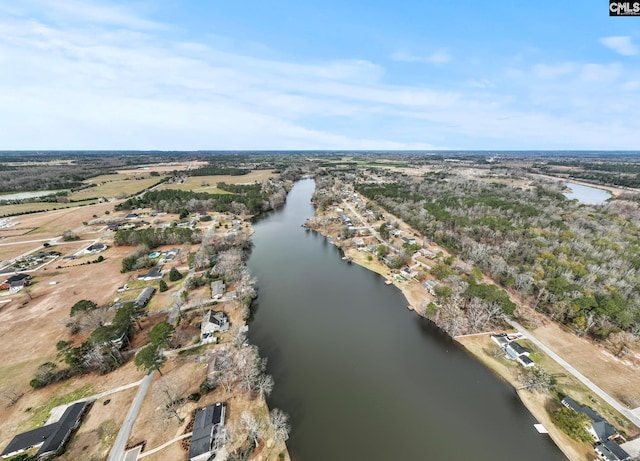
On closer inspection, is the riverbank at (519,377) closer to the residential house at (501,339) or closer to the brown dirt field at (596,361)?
the residential house at (501,339)

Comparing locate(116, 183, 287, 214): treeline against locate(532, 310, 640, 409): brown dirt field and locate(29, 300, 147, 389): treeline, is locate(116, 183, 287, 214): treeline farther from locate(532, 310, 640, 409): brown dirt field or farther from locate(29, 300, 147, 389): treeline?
locate(532, 310, 640, 409): brown dirt field

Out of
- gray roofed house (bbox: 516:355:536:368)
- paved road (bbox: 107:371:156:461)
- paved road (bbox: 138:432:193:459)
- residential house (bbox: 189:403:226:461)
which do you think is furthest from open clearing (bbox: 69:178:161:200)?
gray roofed house (bbox: 516:355:536:368)

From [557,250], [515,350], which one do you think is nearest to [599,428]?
[515,350]

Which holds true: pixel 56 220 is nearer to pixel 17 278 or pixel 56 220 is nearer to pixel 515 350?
pixel 17 278

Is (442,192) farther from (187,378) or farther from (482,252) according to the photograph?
(187,378)

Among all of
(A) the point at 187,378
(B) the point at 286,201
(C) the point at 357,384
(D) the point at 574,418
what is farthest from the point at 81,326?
(B) the point at 286,201

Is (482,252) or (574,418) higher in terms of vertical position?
(482,252)
